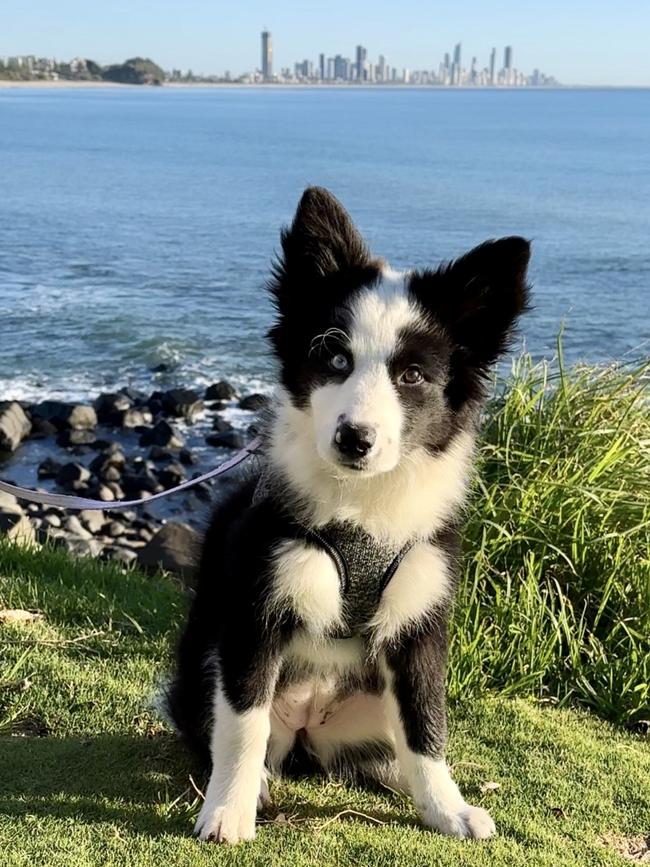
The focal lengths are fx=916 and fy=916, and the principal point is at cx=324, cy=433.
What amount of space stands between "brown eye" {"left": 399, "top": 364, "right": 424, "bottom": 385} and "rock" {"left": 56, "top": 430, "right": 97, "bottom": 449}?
9950 mm

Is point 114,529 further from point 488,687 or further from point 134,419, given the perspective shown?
point 488,687

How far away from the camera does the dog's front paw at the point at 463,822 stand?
3.03 m

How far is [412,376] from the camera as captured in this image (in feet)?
9.49

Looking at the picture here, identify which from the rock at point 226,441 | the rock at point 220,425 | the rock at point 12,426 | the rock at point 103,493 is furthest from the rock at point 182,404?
the rock at point 103,493

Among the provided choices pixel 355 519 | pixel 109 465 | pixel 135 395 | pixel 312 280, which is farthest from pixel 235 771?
pixel 135 395

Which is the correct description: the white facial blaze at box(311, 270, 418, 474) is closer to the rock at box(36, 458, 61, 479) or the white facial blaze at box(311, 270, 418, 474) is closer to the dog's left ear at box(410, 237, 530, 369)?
the dog's left ear at box(410, 237, 530, 369)

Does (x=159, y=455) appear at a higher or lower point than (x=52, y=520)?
lower

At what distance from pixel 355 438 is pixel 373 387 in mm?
214

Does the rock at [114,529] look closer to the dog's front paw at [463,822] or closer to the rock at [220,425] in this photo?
the rock at [220,425]

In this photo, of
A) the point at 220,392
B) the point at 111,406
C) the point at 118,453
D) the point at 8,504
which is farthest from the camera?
the point at 220,392

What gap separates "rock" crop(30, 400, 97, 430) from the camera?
1265cm

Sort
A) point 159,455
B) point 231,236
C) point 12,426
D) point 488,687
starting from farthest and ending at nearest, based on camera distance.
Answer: point 231,236 < point 12,426 < point 159,455 < point 488,687

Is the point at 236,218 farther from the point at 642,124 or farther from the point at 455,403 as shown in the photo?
the point at 642,124

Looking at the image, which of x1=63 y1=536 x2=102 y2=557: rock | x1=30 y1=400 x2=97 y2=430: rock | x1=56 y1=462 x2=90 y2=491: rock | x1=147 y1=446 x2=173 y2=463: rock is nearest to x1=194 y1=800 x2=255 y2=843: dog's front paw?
x1=63 y1=536 x2=102 y2=557: rock
